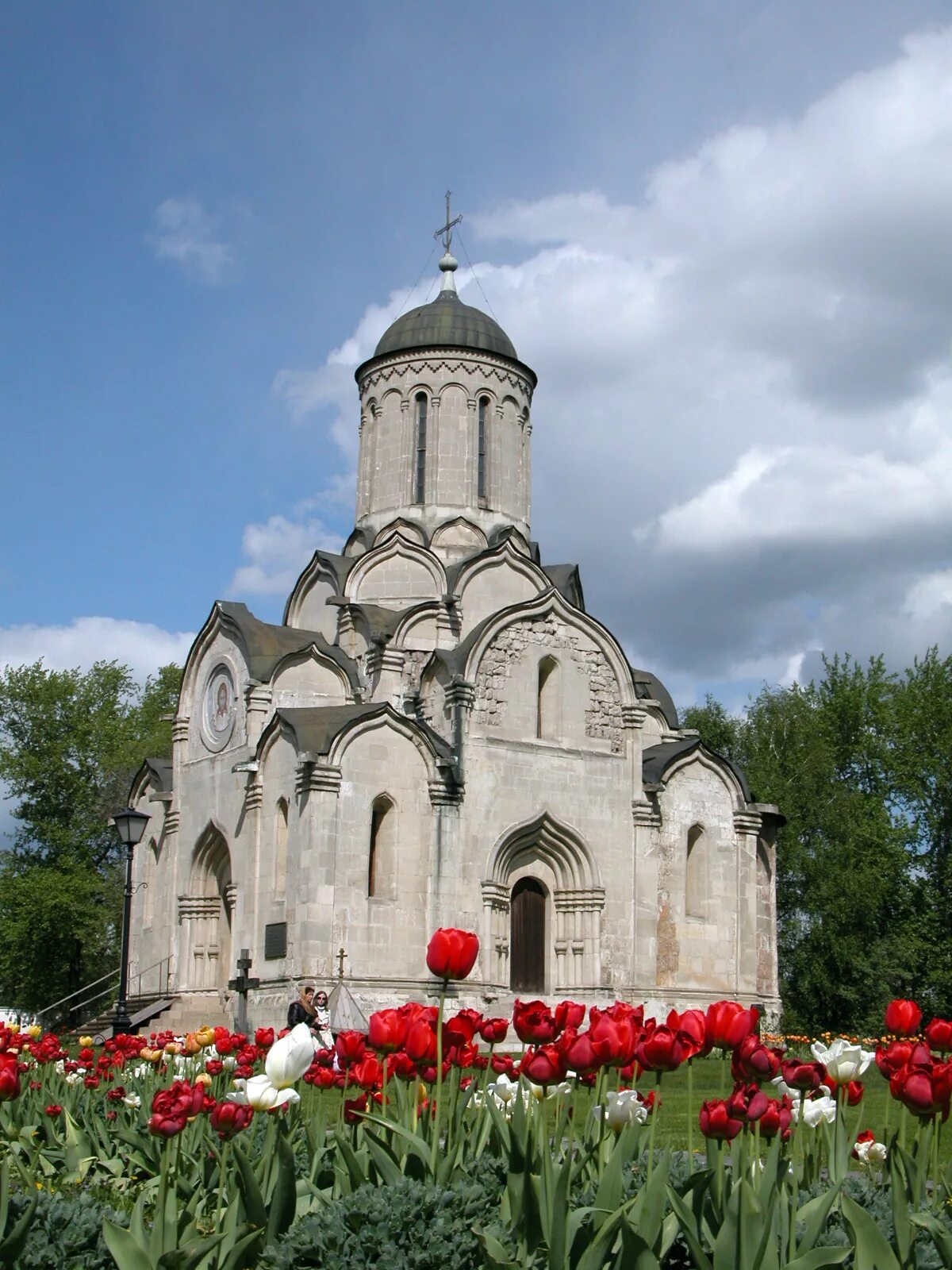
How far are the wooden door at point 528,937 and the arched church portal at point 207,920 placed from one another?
550cm

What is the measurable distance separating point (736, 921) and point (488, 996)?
5768 millimetres

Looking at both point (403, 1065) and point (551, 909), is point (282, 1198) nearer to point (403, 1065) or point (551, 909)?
point (403, 1065)

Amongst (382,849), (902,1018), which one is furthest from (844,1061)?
(382,849)

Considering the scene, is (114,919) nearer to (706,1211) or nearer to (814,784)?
(814,784)

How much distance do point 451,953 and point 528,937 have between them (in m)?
20.0

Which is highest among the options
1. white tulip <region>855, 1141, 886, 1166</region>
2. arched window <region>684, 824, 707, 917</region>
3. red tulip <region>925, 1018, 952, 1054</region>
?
arched window <region>684, 824, 707, 917</region>

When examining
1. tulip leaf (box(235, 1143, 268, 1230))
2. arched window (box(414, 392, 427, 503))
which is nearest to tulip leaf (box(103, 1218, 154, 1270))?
tulip leaf (box(235, 1143, 268, 1230))

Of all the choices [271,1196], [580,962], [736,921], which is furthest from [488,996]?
[271,1196]

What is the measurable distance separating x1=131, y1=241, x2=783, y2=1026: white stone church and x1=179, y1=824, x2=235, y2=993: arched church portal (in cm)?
4

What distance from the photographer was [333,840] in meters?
22.4

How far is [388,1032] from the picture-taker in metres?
5.64

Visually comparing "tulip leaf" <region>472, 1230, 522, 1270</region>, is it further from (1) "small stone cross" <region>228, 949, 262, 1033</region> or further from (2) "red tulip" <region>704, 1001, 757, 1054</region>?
(1) "small stone cross" <region>228, 949, 262, 1033</region>

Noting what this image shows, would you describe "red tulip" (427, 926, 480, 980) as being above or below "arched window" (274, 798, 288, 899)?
below

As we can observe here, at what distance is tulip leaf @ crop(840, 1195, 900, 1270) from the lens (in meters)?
4.69
